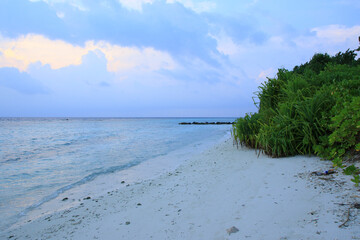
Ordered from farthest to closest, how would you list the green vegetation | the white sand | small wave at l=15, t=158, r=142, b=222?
small wave at l=15, t=158, r=142, b=222
the green vegetation
the white sand

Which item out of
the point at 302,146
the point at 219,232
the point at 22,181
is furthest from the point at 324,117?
the point at 22,181

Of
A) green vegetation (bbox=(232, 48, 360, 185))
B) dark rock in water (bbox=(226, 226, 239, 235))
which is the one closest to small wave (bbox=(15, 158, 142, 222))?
dark rock in water (bbox=(226, 226, 239, 235))

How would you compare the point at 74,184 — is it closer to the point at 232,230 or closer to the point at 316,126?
the point at 232,230

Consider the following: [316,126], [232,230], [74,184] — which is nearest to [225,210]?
[232,230]

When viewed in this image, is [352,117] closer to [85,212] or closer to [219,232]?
[219,232]

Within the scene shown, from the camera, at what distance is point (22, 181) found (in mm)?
6312

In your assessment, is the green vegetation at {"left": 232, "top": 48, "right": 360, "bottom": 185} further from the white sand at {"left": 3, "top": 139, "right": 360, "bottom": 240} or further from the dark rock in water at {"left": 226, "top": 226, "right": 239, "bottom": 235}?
the dark rock in water at {"left": 226, "top": 226, "right": 239, "bottom": 235}

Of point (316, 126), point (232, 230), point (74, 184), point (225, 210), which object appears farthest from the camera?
point (74, 184)

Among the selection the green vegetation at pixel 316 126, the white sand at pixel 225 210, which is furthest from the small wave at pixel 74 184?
the green vegetation at pixel 316 126

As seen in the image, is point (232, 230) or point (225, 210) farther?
point (225, 210)

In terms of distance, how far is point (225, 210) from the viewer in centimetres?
286

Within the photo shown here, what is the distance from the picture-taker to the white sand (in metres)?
2.23

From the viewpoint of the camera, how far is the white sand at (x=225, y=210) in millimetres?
2230

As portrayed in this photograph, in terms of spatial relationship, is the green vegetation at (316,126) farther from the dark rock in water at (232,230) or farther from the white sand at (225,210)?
the dark rock in water at (232,230)
